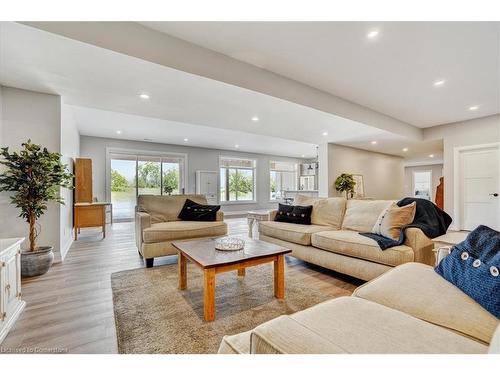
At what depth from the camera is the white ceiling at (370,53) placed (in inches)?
89.8

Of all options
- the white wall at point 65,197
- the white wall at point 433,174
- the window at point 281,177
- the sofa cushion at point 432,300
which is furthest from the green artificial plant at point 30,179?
Result: the white wall at point 433,174

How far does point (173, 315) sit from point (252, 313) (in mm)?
629

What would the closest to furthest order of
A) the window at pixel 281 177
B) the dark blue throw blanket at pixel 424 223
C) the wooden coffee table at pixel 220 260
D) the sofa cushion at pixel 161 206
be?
the wooden coffee table at pixel 220 260 → the dark blue throw blanket at pixel 424 223 → the sofa cushion at pixel 161 206 → the window at pixel 281 177

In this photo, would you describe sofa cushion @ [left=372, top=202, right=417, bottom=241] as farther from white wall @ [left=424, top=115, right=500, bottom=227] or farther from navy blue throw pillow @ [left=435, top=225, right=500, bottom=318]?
white wall @ [left=424, top=115, right=500, bottom=227]

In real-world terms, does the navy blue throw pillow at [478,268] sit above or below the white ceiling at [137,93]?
below

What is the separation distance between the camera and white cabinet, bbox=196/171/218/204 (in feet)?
28.8

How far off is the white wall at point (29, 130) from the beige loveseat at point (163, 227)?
1072 mm

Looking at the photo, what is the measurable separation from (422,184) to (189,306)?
12.7 meters

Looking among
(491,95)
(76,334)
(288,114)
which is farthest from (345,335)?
(491,95)

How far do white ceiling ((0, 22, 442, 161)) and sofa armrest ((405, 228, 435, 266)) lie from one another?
7.42 feet

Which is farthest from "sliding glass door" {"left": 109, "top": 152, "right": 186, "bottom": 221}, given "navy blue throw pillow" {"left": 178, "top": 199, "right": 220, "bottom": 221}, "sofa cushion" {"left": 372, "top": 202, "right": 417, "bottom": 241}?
"sofa cushion" {"left": 372, "top": 202, "right": 417, "bottom": 241}

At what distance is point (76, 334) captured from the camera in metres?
1.65

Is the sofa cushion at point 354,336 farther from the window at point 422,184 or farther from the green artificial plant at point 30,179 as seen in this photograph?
the window at point 422,184

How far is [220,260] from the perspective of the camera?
1.95 meters
